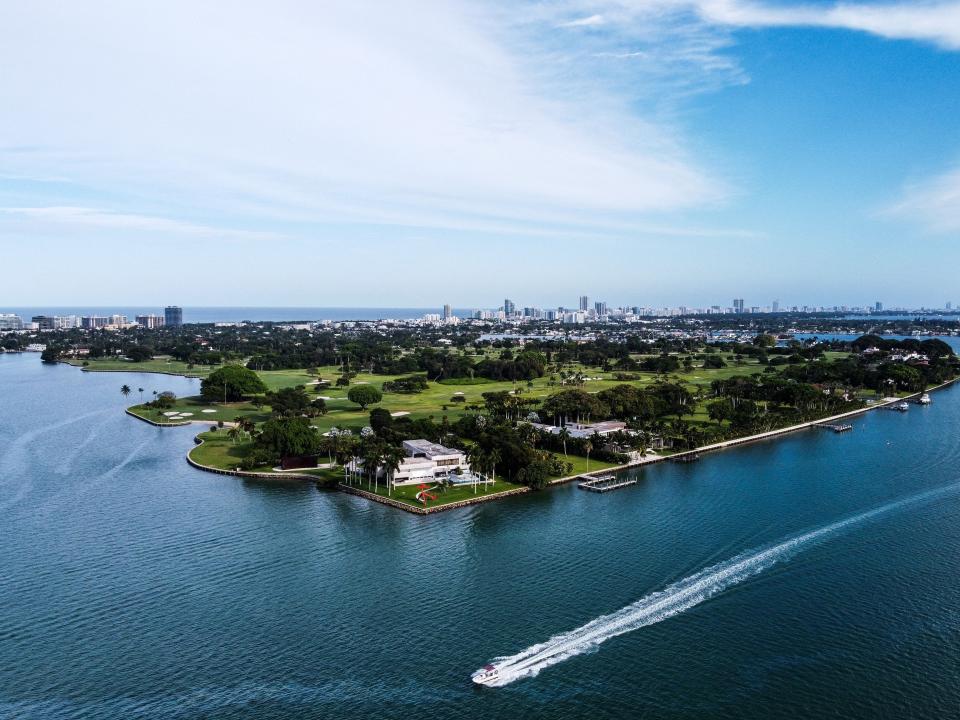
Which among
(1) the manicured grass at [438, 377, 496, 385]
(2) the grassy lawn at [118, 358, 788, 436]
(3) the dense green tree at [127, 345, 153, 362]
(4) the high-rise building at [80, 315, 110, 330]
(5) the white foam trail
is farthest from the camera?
(4) the high-rise building at [80, 315, 110, 330]

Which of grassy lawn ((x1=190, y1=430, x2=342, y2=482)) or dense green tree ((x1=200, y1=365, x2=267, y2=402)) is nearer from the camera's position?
grassy lawn ((x1=190, y1=430, x2=342, y2=482))

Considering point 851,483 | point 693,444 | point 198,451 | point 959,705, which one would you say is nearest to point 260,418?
point 198,451

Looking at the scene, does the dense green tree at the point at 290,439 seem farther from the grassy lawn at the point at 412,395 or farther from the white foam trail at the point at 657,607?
the white foam trail at the point at 657,607

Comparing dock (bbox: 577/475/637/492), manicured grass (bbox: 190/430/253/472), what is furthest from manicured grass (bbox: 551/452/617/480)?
manicured grass (bbox: 190/430/253/472)

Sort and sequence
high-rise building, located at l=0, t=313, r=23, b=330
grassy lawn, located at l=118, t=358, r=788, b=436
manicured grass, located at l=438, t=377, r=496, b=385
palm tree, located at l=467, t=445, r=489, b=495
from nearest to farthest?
palm tree, located at l=467, t=445, r=489, b=495 < grassy lawn, located at l=118, t=358, r=788, b=436 < manicured grass, located at l=438, t=377, r=496, b=385 < high-rise building, located at l=0, t=313, r=23, b=330

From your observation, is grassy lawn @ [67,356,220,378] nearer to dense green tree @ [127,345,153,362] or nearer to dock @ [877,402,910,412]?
dense green tree @ [127,345,153,362]

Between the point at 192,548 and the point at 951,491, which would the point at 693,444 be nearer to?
the point at 951,491

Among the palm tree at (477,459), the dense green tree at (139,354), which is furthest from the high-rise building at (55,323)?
the palm tree at (477,459)
